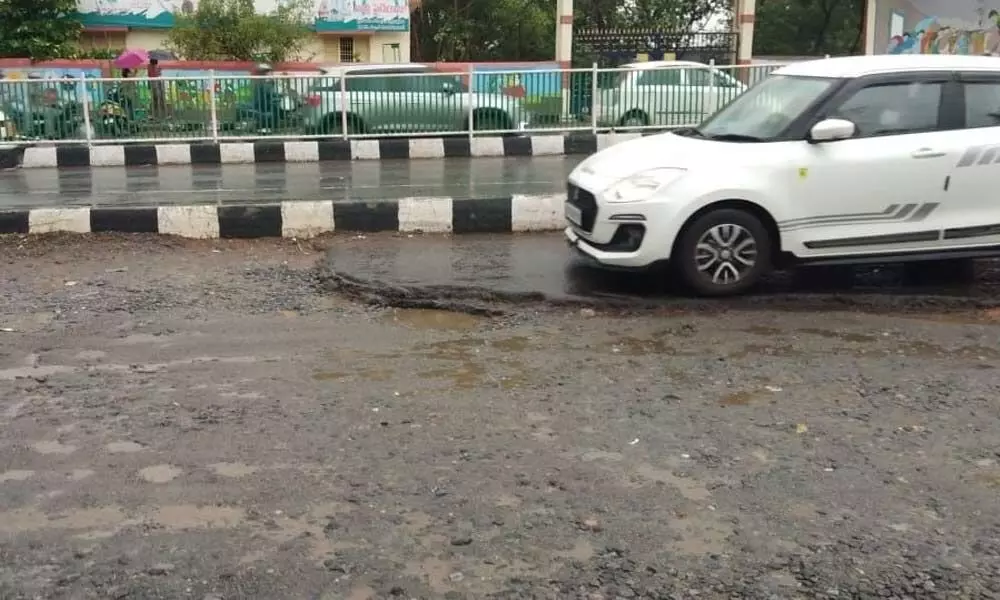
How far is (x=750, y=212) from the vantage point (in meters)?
6.40

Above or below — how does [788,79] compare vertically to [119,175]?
above

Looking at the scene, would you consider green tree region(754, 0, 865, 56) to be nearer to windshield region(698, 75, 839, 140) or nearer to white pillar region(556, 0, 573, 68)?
white pillar region(556, 0, 573, 68)

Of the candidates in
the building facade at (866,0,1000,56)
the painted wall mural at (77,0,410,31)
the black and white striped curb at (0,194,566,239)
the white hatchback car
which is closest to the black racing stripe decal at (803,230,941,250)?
the white hatchback car

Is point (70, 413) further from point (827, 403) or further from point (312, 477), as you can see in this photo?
point (827, 403)

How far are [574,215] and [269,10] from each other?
24206 mm

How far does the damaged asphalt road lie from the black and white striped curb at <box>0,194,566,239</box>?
6.69 feet

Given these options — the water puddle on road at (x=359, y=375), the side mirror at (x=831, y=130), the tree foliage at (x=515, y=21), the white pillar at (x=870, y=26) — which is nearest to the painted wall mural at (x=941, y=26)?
the white pillar at (x=870, y=26)

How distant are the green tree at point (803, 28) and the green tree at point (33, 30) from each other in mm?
33089

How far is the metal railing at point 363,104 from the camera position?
14.2m

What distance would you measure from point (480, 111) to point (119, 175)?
18.4ft

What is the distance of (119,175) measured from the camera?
1300 centimetres

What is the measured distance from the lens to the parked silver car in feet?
48.4

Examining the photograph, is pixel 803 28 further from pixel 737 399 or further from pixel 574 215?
pixel 737 399

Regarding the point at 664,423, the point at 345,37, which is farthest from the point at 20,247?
the point at 345,37
